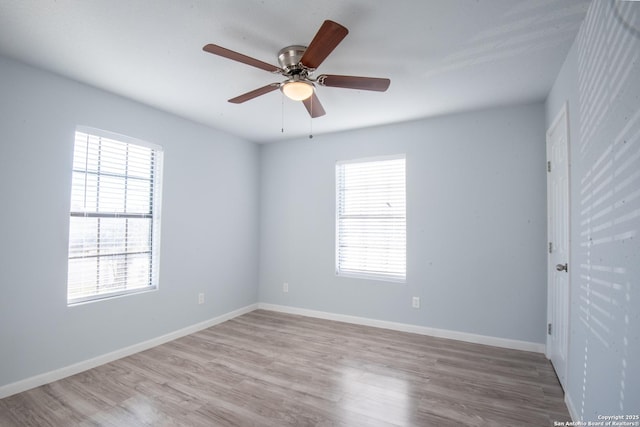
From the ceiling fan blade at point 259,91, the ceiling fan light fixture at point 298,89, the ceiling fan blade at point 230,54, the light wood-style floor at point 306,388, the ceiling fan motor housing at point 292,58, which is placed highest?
the ceiling fan motor housing at point 292,58

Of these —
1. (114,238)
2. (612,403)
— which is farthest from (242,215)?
(612,403)

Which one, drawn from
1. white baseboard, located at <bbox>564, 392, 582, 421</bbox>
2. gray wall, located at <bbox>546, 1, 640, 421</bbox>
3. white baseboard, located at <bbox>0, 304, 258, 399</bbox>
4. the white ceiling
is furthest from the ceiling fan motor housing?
white baseboard, located at <bbox>0, 304, 258, 399</bbox>

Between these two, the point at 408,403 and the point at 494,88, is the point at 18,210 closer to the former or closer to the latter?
the point at 408,403

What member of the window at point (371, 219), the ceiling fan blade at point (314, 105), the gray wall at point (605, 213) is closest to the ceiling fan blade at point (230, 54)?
the ceiling fan blade at point (314, 105)

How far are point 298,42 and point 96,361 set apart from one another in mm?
3199

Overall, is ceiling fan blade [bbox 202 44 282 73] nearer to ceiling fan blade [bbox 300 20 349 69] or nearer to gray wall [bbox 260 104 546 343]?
ceiling fan blade [bbox 300 20 349 69]

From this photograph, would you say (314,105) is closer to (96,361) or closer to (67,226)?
(67,226)

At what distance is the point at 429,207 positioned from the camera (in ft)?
11.9

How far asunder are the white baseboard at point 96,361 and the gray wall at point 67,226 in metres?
0.05

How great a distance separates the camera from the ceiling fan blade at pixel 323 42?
154 centimetres

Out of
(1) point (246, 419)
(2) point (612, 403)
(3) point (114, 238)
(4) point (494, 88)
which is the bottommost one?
(1) point (246, 419)

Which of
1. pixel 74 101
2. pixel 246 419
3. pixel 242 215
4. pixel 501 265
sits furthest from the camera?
pixel 242 215

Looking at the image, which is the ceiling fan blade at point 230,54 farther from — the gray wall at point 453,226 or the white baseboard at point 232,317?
the white baseboard at point 232,317

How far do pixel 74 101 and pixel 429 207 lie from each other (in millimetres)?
3665
